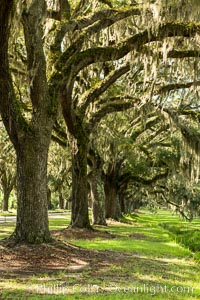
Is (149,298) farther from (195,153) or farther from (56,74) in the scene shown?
(195,153)

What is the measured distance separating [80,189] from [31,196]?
5.48 meters

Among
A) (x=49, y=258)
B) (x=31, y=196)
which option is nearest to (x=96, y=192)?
(x=31, y=196)

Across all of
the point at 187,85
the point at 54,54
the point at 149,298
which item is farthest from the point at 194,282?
the point at 187,85

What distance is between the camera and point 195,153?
16344 mm

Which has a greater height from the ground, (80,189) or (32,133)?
(32,133)

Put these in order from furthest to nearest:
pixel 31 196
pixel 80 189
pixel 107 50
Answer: pixel 80 189, pixel 107 50, pixel 31 196

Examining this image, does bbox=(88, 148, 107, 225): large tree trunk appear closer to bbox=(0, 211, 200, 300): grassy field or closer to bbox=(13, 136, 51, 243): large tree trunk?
bbox=(0, 211, 200, 300): grassy field

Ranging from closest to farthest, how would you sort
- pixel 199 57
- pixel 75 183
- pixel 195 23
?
pixel 195 23, pixel 199 57, pixel 75 183

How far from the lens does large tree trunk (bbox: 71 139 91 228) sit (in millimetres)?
14875

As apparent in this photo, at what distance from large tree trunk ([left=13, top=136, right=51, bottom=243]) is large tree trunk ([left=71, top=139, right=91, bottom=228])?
207 inches

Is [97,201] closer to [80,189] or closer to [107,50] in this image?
[80,189]

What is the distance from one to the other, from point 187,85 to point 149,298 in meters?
9.76

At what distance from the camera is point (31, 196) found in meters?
9.45

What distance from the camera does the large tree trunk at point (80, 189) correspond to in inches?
586
